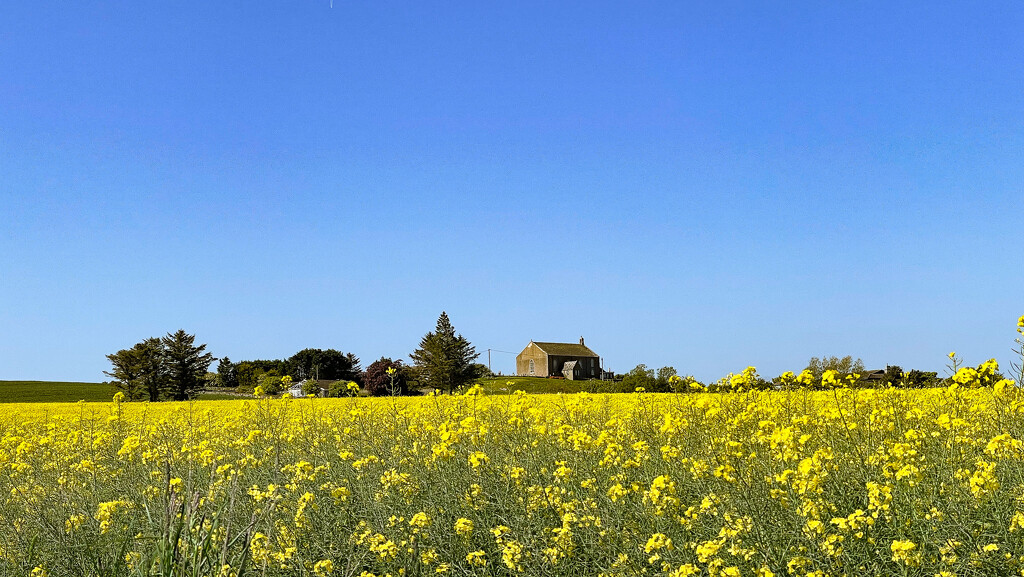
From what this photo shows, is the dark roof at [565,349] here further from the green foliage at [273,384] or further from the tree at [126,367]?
the green foliage at [273,384]

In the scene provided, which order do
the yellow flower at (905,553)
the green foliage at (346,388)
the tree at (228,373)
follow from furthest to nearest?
the tree at (228,373), the green foliage at (346,388), the yellow flower at (905,553)

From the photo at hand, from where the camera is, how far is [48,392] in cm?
5203

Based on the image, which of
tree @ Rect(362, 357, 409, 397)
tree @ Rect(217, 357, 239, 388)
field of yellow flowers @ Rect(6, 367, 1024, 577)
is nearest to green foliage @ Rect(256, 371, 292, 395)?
field of yellow flowers @ Rect(6, 367, 1024, 577)

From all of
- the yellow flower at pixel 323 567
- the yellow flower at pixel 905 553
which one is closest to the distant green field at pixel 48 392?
the yellow flower at pixel 323 567

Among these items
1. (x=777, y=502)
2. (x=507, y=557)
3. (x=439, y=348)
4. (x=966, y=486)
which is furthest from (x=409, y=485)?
(x=439, y=348)

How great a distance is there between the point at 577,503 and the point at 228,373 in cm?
7011

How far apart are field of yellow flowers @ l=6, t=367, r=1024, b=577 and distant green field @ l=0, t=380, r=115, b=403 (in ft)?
141

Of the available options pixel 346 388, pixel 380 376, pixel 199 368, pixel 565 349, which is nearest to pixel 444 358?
pixel 380 376

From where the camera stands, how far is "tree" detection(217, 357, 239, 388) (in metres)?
68.1

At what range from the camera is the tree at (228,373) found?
223 feet

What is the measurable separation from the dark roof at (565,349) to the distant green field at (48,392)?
3866 centimetres

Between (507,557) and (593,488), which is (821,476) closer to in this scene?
(593,488)

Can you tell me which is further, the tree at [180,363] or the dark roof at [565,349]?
the dark roof at [565,349]

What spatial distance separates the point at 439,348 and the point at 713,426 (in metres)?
Result: 47.0
